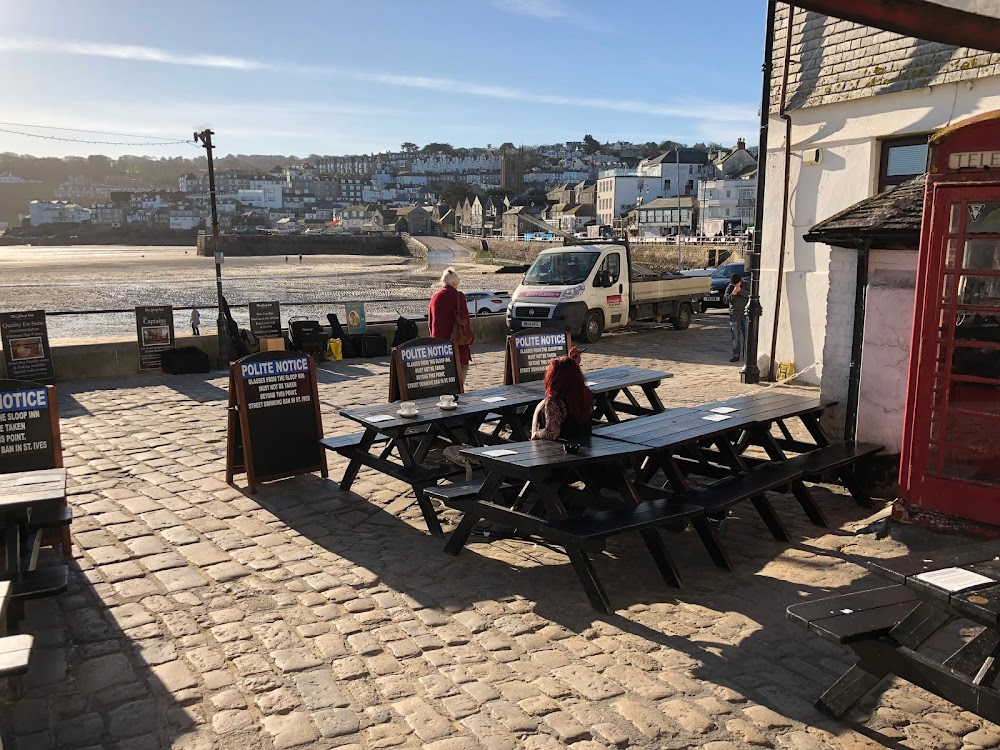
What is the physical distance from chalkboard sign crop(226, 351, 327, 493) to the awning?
5.65 meters

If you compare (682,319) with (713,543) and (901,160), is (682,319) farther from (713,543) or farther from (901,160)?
(713,543)

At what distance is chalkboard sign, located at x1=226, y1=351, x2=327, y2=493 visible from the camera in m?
7.57

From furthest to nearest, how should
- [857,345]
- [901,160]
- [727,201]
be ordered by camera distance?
[727,201] → [901,160] → [857,345]

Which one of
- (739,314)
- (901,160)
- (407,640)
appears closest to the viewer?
(407,640)

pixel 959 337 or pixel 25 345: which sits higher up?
pixel 959 337

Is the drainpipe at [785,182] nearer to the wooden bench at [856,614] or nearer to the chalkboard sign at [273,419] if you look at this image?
the chalkboard sign at [273,419]

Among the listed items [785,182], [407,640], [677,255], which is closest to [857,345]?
[407,640]

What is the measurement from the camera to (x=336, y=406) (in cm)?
1144

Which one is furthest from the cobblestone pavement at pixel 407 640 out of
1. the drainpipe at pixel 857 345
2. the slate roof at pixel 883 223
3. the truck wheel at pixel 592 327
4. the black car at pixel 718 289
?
the black car at pixel 718 289

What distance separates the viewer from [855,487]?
7207 mm

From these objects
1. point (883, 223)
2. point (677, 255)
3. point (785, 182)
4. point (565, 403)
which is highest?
point (785, 182)

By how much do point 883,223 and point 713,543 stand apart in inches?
129

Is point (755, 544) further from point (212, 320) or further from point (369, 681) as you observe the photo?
point (212, 320)

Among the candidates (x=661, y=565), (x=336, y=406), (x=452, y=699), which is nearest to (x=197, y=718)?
(x=452, y=699)
